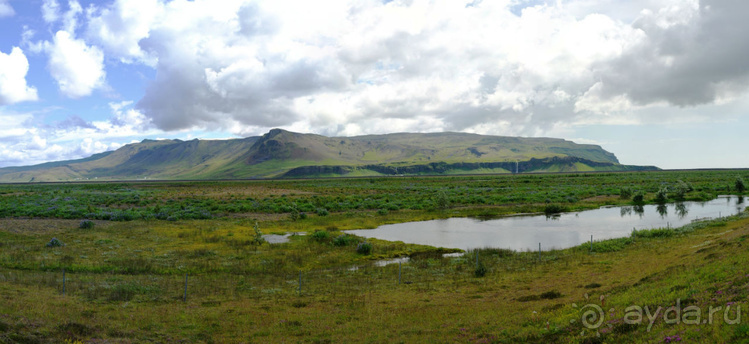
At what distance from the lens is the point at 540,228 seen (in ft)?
152

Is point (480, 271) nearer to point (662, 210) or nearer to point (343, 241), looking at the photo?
point (343, 241)

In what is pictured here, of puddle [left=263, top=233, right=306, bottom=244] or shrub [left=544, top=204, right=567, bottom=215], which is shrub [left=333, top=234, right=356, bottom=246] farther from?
shrub [left=544, top=204, right=567, bottom=215]

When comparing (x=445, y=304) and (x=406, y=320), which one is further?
(x=445, y=304)

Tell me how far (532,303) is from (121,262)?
2644cm

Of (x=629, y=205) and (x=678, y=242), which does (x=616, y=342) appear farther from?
(x=629, y=205)

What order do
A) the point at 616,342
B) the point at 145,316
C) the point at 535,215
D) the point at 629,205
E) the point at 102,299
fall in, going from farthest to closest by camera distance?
the point at 629,205 < the point at 535,215 < the point at 102,299 < the point at 145,316 < the point at 616,342

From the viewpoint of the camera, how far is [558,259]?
29250 mm

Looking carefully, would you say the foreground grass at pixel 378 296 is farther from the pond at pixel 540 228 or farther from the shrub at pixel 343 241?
the pond at pixel 540 228

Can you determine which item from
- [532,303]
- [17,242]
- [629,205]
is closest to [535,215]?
[629,205]

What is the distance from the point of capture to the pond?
38719 mm

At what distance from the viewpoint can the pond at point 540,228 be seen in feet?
127

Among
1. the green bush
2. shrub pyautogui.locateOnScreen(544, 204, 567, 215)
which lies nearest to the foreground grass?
the green bush

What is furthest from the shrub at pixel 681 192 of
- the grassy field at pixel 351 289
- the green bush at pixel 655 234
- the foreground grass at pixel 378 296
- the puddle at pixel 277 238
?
the puddle at pixel 277 238

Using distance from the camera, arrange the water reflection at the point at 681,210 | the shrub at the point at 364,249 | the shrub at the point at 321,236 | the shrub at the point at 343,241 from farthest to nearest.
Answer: the water reflection at the point at 681,210 → the shrub at the point at 321,236 → the shrub at the point at 343,241 → the shrub at the point at 364,249
